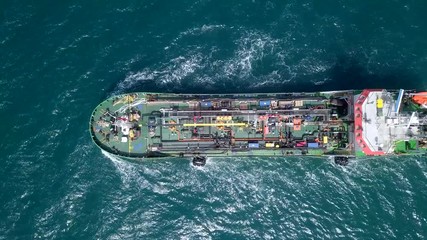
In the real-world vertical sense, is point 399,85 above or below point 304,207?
above

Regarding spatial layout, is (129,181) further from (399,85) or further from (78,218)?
(399,85)

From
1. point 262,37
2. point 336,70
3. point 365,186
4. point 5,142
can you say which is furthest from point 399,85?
point 5,142

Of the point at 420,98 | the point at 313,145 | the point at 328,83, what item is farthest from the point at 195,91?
the point at 420,98

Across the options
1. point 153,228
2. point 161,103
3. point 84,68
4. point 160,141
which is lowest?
point 153,228

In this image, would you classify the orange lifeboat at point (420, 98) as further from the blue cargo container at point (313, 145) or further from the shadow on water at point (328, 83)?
the blue cargo container at point (313, 145)

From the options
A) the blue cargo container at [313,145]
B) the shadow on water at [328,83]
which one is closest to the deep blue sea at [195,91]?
the shadow on water at [328,83]

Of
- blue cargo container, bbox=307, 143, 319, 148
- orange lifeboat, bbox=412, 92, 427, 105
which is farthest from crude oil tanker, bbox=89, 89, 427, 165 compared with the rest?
orange lifeboat, bbox=412, 92, 427, 105
